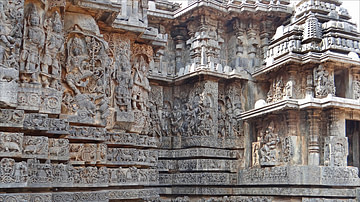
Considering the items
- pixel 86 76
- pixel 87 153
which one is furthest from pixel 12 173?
pixel 86 76

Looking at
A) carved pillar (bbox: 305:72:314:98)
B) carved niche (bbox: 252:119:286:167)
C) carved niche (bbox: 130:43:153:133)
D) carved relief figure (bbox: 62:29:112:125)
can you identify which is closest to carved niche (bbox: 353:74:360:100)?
carved pillar (bbox: 305:72:314:98)

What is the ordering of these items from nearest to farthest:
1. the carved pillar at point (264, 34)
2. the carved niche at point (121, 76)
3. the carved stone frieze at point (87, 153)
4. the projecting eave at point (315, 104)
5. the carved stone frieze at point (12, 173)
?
the carved stone frieze at point (12, 173) < the carved stone frieze at point (87, 153) < the carved niche at point (121, 76) < the projecting eave at point (315, 104) < the carved pillar at point (264, 34)

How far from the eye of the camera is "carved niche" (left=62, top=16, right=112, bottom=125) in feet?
30.5

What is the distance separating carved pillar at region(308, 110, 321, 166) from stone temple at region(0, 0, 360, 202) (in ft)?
0.14

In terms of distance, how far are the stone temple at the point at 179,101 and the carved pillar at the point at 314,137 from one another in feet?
0.14

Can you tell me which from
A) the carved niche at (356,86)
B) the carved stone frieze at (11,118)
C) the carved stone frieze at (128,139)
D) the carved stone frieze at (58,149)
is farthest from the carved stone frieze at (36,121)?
the carved niche at (356,86)

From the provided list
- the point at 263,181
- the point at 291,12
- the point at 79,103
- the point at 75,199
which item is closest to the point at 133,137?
the point at 79,103

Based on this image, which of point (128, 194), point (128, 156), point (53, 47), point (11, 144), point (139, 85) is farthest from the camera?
point (139, 85)

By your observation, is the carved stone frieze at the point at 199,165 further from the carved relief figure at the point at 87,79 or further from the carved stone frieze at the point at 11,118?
the carved stone frieze at the point at 11,118

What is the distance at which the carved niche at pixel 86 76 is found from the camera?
30.5 feet

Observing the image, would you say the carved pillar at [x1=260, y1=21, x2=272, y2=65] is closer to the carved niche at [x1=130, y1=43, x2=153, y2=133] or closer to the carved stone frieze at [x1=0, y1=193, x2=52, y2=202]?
the carved niche at [x1=130, y1=43, x2=153, y2=133]

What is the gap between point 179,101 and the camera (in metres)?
17.2

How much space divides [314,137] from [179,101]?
→ 553 cm

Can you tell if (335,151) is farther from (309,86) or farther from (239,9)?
(239,9)
